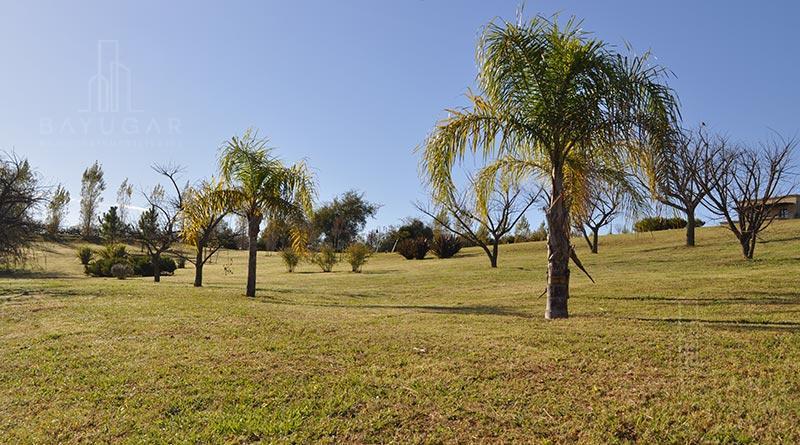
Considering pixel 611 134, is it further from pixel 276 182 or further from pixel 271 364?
pixel 276 182

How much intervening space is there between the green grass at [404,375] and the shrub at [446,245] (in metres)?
29.9

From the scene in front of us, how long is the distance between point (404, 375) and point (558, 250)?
15.2 ft

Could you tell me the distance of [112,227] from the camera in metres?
46.7

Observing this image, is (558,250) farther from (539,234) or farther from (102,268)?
(539,234)

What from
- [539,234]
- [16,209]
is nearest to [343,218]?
[539,234]

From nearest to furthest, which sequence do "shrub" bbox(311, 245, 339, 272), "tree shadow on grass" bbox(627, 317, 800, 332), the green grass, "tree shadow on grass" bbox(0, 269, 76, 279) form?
the green grass, "tree shadow on grass" bbox(627, 317, 800, 332), "tree shadow on grass" bbox(0, 269, 76, 279), "shrub" bbox(311, 245, 339, 272)

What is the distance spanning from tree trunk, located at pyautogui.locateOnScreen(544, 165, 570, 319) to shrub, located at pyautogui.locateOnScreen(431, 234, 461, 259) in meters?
30.7

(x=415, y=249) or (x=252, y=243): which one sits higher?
(x=252, y=243)

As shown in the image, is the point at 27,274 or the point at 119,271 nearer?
the point at 27,274

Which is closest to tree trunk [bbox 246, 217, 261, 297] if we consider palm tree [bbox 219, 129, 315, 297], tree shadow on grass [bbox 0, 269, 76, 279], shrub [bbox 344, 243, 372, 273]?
palm tree [bbox 219, 129, 315, 297]

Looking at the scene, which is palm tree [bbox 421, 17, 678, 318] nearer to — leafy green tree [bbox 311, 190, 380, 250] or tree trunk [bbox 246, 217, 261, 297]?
tree trunk [bbox 246, 217, 261, 297]

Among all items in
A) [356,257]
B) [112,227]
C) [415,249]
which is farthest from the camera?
[112,227]

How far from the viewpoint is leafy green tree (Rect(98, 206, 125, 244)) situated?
153 ft

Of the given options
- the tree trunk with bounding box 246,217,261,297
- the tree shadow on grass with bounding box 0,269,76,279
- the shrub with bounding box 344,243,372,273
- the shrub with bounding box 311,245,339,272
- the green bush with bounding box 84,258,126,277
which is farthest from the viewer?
the shrub with bounding box 311,245,339,272
